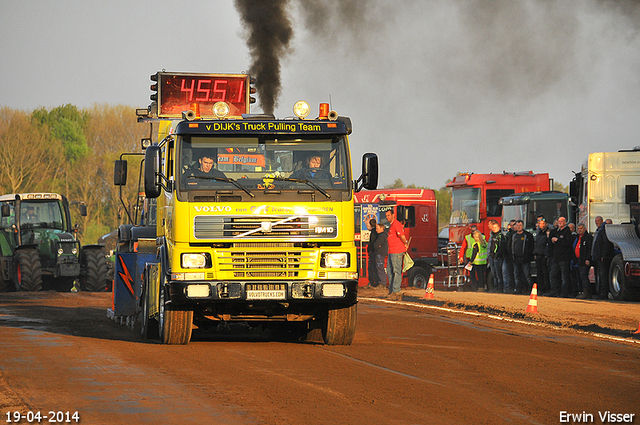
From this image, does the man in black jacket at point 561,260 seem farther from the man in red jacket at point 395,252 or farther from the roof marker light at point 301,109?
the roof marker light at point 301,109

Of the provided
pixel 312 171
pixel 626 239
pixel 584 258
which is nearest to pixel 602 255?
pixel 584 258

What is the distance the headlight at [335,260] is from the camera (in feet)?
38.2

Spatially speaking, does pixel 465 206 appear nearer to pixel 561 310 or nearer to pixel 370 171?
pixel 561 310

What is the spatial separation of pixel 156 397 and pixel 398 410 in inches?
85.3

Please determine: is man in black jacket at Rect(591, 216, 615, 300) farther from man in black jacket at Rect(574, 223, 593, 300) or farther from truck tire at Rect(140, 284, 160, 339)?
truck tire at Rect(140, 284, 160, 339)

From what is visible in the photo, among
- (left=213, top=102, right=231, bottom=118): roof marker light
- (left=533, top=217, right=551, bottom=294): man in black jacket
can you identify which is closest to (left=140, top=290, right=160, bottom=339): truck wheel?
(left=213, top=102, right=231, bottom=118): roof marker light

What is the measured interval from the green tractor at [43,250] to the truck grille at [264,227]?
1798cm

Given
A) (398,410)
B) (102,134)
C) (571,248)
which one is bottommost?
(398,410)

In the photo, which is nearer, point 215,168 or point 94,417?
point 94,417

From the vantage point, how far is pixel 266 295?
1147 cm

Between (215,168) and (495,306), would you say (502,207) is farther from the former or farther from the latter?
→ (215,168)

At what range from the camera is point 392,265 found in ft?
76.8

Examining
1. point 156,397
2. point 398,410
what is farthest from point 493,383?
point 156,397

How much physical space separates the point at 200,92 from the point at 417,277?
13618 mm
